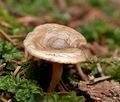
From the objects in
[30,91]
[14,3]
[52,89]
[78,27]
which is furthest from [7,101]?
[14,3]

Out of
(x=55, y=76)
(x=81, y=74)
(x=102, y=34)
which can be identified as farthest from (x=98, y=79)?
(x=102, y=34)

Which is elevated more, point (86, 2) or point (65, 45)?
point (86, 2)

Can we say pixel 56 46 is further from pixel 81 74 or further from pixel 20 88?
pixel 81 74

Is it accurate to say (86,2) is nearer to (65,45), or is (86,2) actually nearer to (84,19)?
(84,19)

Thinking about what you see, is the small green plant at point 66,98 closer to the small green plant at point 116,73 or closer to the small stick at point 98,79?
the small stick at point 98,79

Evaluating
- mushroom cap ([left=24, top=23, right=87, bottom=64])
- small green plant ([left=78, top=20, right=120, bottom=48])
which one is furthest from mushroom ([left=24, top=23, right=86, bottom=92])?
small green plant ([left=78, top=20, right=120, bottom=48])

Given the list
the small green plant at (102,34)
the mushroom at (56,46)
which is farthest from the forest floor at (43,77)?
the small green plant at (102,34)

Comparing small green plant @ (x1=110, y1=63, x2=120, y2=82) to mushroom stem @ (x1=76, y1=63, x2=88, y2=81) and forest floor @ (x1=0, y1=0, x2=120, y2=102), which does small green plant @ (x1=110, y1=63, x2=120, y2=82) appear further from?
mushroom stem @ (x1=76, y1=63, x2=88, y2=81)

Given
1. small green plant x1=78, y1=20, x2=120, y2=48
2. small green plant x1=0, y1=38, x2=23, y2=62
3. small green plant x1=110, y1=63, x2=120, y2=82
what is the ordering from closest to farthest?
small green plant x1=0, y1=38, x2=23, y2=62, small green plant x1=110, y1=63, x2=120, y2=82, small green plant x1=78, y1=20, x2=120, y2=48
